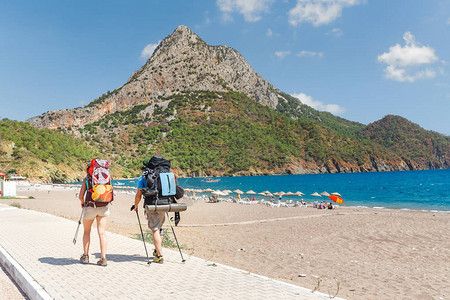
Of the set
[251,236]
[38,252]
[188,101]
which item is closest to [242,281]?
[38,252]

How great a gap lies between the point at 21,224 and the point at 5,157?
68.1 metres

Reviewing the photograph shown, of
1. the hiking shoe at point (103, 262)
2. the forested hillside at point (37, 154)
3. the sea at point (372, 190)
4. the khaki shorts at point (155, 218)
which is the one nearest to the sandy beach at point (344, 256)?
the khaki shorts at point (155, 218)

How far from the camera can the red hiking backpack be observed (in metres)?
5.72

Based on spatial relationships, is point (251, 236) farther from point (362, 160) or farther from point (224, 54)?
point (224, 54)

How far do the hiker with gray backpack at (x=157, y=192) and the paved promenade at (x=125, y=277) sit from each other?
2.40 ft

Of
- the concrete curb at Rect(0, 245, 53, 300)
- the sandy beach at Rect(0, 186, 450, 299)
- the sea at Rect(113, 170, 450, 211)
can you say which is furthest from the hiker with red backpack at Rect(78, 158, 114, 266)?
the sea at Rect(113, 170, 450, 211)

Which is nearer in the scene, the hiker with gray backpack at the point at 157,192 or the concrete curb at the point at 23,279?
the concrete curb at the point at 23,279

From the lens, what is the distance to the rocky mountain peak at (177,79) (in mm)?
145250

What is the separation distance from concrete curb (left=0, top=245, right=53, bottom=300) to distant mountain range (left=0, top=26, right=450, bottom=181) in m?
97.7

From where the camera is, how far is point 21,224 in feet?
36.9

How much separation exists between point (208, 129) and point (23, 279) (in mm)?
130488

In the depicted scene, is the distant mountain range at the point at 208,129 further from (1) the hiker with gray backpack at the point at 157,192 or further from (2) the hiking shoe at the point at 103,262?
(1) the hiker with gray backpack at the point at 157,192

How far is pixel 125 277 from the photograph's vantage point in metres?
5.26

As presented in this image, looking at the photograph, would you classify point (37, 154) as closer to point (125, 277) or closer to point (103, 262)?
point (103, 262)
